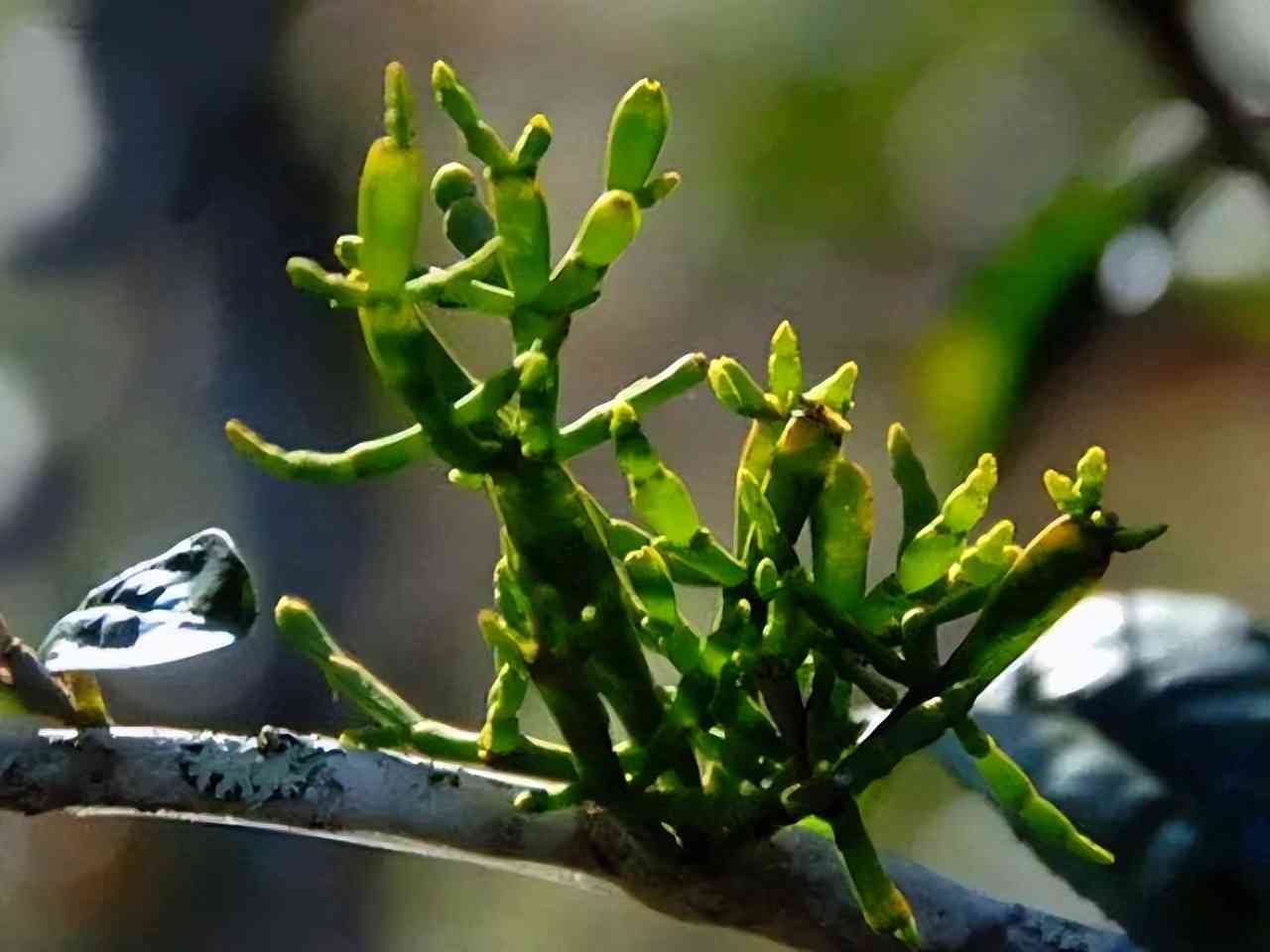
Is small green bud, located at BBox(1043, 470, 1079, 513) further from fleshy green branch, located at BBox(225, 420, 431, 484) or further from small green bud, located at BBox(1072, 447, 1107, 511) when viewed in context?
fleshy green branch, located at BBox(225, 420, 431, 484)

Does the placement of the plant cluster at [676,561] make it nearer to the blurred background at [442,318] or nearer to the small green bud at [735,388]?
the small green bud at [735,388]

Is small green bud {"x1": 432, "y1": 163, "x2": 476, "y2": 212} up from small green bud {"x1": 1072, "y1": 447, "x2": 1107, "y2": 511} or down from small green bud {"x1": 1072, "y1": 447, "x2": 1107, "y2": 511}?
up

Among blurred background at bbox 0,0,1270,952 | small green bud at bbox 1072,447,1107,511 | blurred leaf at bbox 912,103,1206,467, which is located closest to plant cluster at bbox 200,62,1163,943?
small green bud at bbox 1072,447,1107,511

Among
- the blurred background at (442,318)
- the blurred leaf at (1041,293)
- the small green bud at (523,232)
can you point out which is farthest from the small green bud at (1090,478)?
the blurred background at (442,318)

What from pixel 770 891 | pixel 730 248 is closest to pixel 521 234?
pixel 770 891

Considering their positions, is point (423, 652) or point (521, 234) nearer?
point (521, 234)

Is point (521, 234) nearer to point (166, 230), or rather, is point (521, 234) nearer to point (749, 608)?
point (749, 608)
